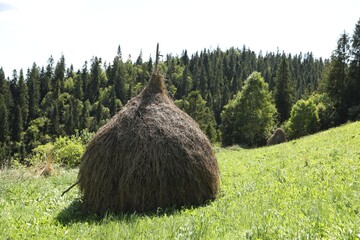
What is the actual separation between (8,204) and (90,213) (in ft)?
10.2

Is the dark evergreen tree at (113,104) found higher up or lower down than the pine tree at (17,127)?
higher up

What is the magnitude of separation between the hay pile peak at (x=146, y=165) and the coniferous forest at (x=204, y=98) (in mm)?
25671

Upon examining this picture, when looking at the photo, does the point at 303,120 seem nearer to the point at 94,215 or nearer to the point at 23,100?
the point at 94,215

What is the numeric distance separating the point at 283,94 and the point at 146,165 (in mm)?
66278

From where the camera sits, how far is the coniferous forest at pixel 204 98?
5369 cm

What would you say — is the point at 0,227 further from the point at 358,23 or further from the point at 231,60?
the point at 231,60

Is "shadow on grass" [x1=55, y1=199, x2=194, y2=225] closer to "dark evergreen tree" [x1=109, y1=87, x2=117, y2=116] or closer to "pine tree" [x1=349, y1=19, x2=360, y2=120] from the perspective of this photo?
"pine tree" [x1=349, y1=19, x2=360, y2=120]

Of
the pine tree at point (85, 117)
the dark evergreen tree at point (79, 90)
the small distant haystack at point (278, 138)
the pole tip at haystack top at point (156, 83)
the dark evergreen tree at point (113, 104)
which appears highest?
the dark evergreen tree at point (79, 90)

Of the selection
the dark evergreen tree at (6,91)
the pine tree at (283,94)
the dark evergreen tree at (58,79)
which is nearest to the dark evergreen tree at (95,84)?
the dark evergreen tree at (58,79)

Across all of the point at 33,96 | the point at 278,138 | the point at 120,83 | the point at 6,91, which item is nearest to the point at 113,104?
the point at 120,83

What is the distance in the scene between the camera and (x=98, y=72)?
5802 inches

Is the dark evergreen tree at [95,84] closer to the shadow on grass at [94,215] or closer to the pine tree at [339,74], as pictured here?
the pine tree at [339,74]

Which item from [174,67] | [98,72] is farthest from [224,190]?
[174,67]

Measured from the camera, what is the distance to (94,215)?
8.24m
